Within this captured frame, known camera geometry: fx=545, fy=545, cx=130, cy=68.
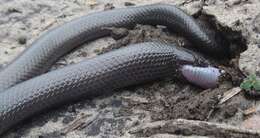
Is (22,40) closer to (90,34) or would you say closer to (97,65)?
(90,34)

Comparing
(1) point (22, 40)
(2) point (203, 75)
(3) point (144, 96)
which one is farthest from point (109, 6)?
(2) point (203, 75)

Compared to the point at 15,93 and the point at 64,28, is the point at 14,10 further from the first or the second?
the point at 15,93

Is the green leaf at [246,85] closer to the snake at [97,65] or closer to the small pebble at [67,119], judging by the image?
the snake at [97,65]

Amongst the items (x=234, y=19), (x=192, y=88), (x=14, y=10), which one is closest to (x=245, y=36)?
(x=234, y=19)

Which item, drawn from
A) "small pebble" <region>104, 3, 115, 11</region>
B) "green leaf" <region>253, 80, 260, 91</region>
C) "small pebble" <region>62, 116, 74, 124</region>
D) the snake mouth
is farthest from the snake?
"green leaf" <region>253, 80, 260, 91</region>

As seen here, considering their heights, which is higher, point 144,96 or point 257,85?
point 257,85

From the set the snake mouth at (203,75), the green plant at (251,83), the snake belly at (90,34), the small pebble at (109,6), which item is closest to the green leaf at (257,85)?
the green plant at (251,83)
